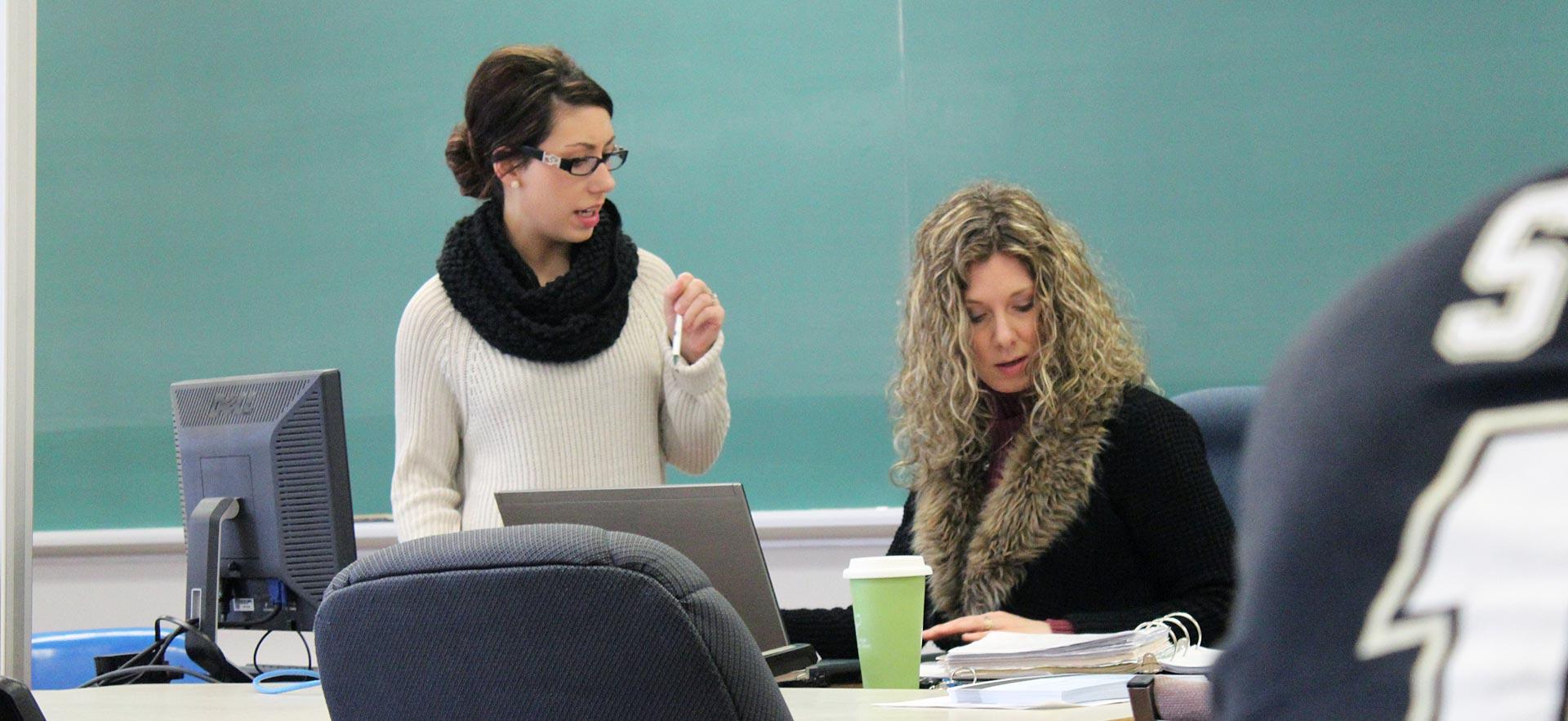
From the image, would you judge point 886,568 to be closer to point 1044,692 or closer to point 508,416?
point 1044,692

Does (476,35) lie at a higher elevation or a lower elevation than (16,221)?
higher

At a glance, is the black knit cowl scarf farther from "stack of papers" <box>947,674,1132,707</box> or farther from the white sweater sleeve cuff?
"stack of papers" <box>947,674,1132,707</box>

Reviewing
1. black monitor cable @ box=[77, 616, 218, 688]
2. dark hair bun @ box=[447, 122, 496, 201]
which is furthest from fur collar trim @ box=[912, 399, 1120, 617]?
black monitor cable @ box=[77, 616, 218, 688]

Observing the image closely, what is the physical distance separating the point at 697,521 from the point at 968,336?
0.63 metres

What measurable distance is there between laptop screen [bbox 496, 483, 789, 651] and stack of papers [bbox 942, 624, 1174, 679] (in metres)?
0.26

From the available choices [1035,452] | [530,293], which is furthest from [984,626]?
[530,293]

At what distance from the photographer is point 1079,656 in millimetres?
1424

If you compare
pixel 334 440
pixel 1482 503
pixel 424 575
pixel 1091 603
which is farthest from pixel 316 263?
pixel 1482 503

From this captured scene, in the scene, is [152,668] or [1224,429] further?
[1224,429]

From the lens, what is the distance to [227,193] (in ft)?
11.7

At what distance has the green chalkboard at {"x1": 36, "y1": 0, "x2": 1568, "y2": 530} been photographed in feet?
9.60

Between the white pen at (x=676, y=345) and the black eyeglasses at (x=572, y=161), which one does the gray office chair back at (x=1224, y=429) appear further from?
the black eyeglasses at (x=572, y=161)

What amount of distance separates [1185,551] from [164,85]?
2.79m

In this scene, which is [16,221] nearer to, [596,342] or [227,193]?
[596,342]
